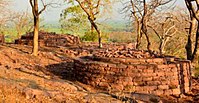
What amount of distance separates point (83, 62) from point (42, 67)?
2.69m

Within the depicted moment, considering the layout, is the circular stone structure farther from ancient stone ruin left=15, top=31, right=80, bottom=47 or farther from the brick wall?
ancient stone ruin left=15, top=31, right=80, bottom=47

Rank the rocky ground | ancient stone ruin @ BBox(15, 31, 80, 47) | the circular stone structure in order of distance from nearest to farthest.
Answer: the rocky ground
the circular stone structure
ancient stone ruin @ BBox(15, 31, 80, 47)

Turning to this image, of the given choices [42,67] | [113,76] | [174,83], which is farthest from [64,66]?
[174,83]

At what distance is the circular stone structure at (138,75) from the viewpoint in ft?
35.9

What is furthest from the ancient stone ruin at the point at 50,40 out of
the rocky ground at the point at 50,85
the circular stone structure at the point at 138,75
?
the circular stone structure at the point at 138,75

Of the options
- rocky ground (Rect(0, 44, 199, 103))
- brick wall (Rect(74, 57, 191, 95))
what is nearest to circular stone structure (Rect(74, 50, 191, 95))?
brick wall (Rect(74, 57, 191, 95))

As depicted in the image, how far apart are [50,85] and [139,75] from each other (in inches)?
117

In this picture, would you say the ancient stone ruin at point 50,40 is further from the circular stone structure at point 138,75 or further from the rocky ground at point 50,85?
the circular stone structure at point 138,75

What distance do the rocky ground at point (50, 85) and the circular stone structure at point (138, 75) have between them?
36 centimetres

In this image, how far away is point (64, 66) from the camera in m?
14.8

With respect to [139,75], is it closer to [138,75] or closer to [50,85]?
[138,75]

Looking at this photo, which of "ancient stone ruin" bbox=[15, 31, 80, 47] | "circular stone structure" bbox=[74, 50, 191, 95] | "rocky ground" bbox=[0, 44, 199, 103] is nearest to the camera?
"rocky ground" bbox=[0, 44, 199, 103]

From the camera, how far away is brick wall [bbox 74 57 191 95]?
1095cm

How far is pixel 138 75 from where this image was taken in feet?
35.9
